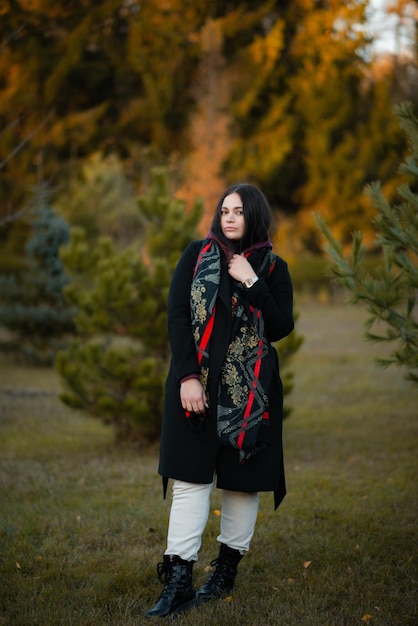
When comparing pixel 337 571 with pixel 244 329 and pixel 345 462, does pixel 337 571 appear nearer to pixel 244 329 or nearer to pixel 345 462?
pixel 244 329

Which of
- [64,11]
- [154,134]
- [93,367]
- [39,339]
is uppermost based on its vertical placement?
[64,11]

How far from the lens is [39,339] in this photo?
37.7 feet

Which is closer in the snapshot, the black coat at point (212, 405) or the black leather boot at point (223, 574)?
the black coat at point (212, 405)

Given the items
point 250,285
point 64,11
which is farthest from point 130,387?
point 64,11

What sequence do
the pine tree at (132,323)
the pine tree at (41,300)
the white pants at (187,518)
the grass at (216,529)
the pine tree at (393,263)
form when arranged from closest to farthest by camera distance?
the white pants at (187,518) < the grass at (216,529) < the pine tree at (393,263) < the pine tree at (132,323) < the pine tree at (41,300)

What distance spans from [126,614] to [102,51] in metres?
27.6

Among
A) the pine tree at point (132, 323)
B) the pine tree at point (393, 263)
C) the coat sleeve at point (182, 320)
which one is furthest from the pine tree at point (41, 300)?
the coat sleeve at point (182, 320)

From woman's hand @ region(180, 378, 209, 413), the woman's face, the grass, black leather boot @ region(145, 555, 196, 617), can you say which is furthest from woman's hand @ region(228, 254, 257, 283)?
the grass

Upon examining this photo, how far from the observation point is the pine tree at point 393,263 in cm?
366

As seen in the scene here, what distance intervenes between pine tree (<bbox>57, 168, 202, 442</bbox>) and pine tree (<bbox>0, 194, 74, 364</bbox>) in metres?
5.16

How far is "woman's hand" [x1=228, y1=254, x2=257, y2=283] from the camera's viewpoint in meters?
2.98

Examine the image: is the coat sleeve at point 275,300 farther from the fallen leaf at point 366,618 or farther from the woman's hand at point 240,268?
the fallen leaf at point 366,618

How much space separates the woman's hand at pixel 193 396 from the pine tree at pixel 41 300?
8.52 meters

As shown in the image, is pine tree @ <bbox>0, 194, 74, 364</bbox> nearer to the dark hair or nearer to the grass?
the grass
